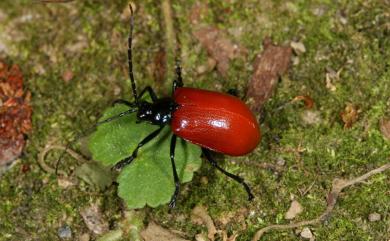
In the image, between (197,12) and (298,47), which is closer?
(298,47)

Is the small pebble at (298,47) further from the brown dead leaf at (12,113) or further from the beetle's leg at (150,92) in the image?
the brown dead leaf at (12,113)

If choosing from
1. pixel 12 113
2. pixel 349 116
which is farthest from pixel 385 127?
pixel 12 113

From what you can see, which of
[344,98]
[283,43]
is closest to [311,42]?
[283,43]

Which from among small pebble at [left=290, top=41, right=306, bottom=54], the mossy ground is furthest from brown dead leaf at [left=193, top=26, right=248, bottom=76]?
small pebble at [left=290, top=41, right=306, bottom=54]

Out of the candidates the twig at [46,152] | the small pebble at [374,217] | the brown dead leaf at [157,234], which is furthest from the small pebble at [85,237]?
the small pebble at [374,217]

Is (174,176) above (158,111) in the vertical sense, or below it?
below

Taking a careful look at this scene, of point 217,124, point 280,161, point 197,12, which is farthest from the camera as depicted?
point 197,12

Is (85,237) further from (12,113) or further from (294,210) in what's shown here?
(294,210)

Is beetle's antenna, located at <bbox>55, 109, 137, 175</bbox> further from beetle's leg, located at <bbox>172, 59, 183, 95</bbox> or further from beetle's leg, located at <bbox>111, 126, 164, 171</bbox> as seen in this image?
beetle's leg, located at <bbox>172, 59, 183, 95</bbox>
